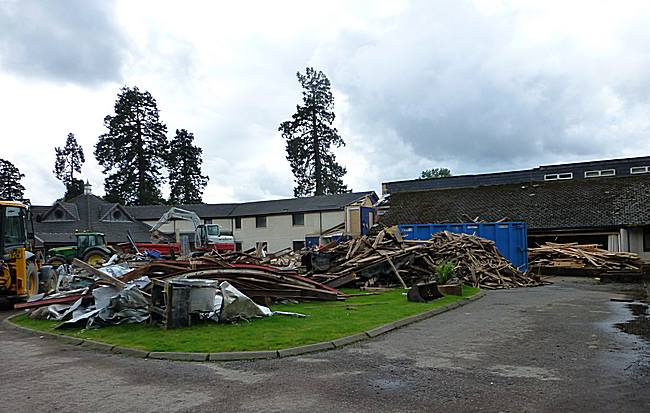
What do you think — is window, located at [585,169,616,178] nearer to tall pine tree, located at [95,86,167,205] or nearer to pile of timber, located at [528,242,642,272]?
pile of timber, located at [528,242,642,272]

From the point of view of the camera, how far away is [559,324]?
1164 centimetres

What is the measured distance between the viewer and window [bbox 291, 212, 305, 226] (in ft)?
178


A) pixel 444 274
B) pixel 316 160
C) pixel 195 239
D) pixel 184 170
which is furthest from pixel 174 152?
pixel 444 274

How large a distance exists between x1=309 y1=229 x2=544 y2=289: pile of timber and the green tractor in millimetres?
14316

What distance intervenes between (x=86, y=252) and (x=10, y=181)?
6501cm

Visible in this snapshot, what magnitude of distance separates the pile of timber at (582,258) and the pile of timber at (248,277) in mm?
16578

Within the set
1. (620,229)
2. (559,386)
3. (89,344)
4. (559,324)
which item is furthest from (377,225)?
(559,386)

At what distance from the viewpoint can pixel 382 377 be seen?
288 inches

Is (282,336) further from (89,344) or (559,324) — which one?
(559,324)

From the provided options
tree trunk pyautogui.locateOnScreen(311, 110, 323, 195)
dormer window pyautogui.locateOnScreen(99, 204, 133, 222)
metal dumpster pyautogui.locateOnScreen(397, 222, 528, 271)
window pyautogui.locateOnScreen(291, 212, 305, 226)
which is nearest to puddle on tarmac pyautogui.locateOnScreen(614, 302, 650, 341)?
metal dumpster pyautogui.locateOnScreen(397, 222, 528, 271)

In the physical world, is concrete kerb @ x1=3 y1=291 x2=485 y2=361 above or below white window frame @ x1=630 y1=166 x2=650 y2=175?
below

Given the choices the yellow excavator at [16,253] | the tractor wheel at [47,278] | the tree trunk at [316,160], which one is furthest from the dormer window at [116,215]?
the yellow excavator at [16,253]

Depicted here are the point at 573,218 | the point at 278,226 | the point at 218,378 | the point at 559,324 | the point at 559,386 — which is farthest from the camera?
the point at 278,226

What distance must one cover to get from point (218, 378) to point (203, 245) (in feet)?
95.2
